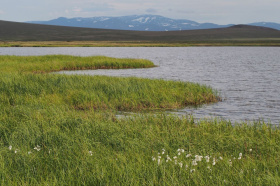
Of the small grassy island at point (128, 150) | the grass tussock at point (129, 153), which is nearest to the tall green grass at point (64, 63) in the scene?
the small grassy island at point (128, 150)

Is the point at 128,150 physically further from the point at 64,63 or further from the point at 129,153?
the point at 64,63

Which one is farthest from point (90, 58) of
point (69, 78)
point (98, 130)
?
point (98, 130)

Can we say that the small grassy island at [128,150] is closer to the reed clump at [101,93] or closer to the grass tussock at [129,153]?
the grass tussock at [129,153]

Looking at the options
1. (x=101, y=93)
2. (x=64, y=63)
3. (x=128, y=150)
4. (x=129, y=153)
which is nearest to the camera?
(x=129, y=153)

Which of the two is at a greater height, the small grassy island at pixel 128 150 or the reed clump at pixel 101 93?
the small grassy island at pixel 128 150

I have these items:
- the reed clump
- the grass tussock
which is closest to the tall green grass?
the reed clump

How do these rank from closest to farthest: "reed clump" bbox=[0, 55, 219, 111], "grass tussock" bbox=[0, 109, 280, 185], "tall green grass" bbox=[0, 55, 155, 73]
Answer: "grass tussock" bbox=[0, 109, 280, 185], "reed clump" bbox=[0, 55, 219, 111], "tall green grass" bbox=[0, 55, 155, 73]

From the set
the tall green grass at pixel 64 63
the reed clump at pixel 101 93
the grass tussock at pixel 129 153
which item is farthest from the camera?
the tall green grass at pixel 64 63

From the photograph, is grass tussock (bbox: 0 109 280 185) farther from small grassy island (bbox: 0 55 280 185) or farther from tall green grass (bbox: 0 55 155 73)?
tall green grass (bbox: 0 55 155 73)

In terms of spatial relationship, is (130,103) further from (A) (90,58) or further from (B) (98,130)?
(A) (90,58)

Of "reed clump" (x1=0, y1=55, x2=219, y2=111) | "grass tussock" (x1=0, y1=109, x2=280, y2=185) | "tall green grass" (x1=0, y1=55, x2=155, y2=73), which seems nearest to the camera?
"grass tussock" (x1=0, y1=109, x2=280, y2=185)

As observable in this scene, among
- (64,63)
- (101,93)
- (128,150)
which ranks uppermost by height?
(128,150)

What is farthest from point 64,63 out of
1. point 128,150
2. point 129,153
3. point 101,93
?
point 129,153

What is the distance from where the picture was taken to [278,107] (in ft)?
60.7
